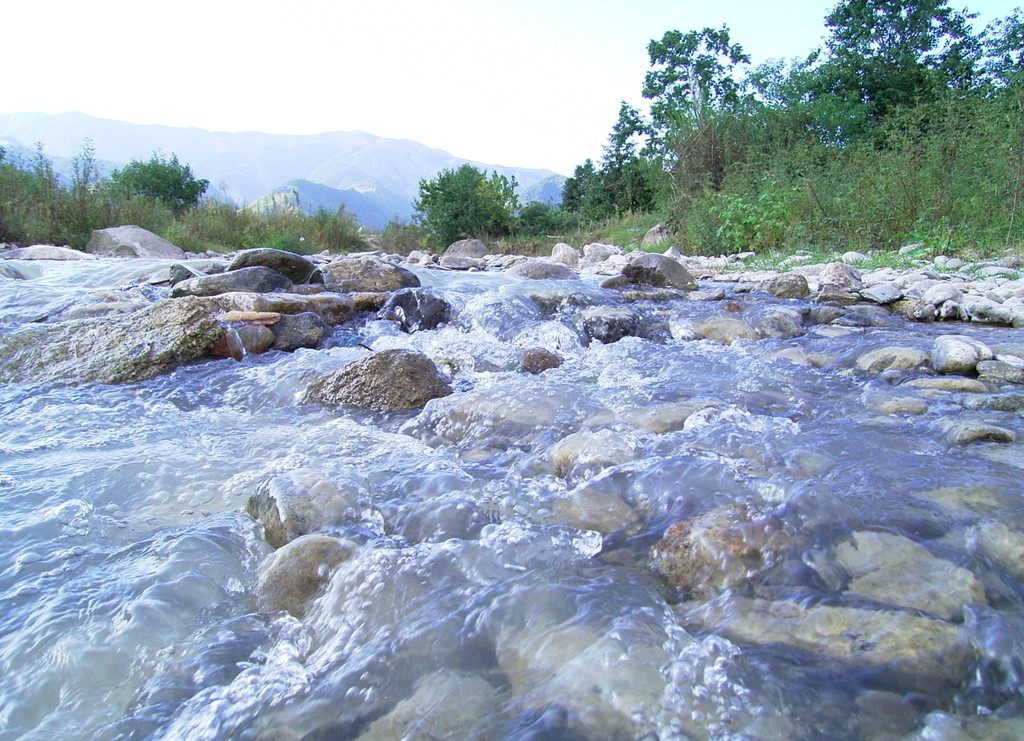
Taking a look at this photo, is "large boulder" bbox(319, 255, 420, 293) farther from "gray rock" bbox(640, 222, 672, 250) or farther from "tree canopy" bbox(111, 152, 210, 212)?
"tree canopy" bbox(111, 152, 210, 212)

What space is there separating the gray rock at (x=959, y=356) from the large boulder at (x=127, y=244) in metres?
11.8

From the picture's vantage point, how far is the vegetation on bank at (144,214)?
34.5 feet

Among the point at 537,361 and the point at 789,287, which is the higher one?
the point at 789,287

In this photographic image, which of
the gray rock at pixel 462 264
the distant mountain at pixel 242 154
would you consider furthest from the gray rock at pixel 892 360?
the distant mountain at pixel 242 154

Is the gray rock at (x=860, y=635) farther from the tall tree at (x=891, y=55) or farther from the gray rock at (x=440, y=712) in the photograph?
the tall tree at (x=891, y=55)

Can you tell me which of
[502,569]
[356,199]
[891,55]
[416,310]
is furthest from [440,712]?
[356,199]

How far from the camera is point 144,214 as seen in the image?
488 inches

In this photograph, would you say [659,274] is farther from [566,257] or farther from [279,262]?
[566,257]

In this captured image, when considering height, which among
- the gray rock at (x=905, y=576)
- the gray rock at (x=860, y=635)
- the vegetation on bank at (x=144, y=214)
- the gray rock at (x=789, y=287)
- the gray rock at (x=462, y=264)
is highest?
the vegetation on bank at (x=144, y=214)

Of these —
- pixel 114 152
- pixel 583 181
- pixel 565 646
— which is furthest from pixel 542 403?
pixel 114 152

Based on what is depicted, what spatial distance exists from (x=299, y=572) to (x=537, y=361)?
98.7 inches

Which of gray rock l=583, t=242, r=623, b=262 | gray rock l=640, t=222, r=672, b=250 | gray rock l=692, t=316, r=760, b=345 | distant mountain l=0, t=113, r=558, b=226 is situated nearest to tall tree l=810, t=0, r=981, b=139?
gray rock l=640, t=222, r=672, b=250

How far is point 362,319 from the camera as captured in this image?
5266mm

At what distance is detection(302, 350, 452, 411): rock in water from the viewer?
3.07 m
